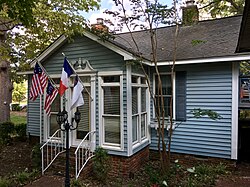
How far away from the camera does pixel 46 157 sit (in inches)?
252

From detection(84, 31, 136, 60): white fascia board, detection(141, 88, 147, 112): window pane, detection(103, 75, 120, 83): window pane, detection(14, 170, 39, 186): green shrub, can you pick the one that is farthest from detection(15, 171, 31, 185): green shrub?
detection(84, 31, 136, 60): white fascia board

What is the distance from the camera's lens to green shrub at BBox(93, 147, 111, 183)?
542 centimetres

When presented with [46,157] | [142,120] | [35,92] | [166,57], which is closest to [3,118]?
[46,157]

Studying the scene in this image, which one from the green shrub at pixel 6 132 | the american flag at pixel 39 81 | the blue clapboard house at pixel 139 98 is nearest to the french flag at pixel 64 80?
the american flag at pixel 39 81

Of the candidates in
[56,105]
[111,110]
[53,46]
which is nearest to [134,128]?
[111,110]

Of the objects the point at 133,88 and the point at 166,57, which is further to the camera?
the point at 166,57

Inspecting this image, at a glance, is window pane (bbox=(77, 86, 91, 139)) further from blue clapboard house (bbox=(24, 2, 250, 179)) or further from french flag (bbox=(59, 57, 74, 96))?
french flag (bbox=(59, 57, 74, 96))

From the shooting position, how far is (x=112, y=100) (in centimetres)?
604

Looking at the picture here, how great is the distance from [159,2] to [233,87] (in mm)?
3316

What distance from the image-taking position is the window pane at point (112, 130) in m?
5.94

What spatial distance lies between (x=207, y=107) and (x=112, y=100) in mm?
3057

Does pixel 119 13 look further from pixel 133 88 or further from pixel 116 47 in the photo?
pixel 133 88

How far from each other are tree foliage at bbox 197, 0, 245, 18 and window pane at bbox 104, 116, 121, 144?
40.5 ft

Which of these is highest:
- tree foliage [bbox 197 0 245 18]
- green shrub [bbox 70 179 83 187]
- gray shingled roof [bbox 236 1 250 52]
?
tree foliage [bbox 197 0 245 18]
